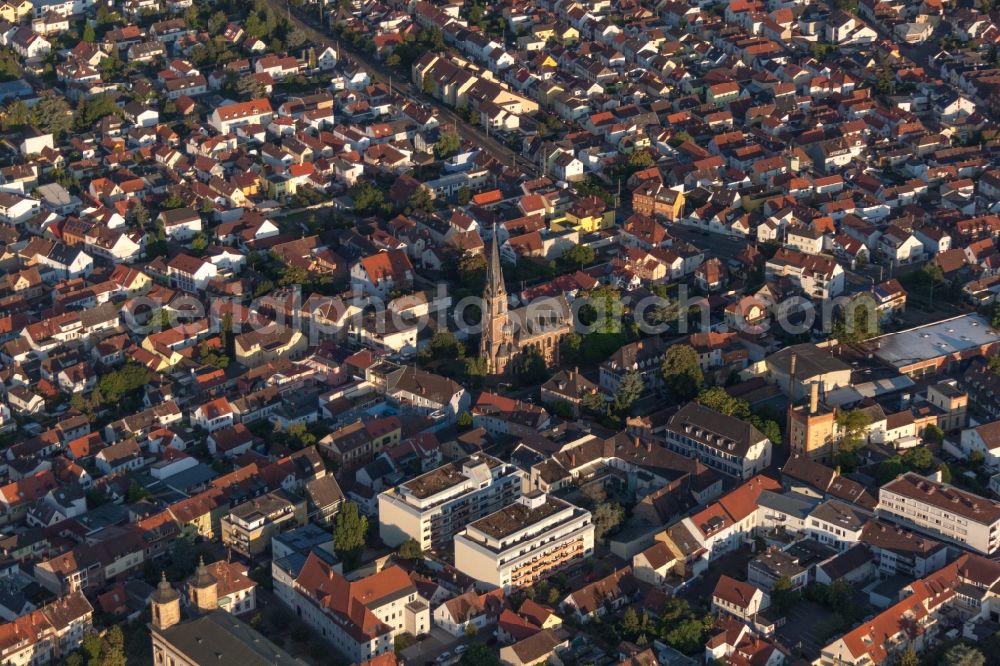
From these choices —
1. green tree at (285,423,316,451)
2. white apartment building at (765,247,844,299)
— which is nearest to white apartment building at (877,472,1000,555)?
white apartment building at (765,247,844,299)

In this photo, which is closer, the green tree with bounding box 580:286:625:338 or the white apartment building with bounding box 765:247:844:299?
the green tree with bounding box 580:286:625:338

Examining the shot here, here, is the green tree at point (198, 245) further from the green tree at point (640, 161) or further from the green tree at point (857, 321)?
the green tree at point (857, 321)

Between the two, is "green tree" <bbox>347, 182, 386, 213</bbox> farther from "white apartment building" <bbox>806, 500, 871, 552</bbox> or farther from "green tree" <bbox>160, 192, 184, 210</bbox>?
"white apartment building" <bbox>806, 500, 871, 552</bbox>

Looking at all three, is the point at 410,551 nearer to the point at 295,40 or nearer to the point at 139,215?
the point at 139,215

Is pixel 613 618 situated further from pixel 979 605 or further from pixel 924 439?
pixel 924 439

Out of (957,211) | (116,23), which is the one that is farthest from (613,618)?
(116,23)
